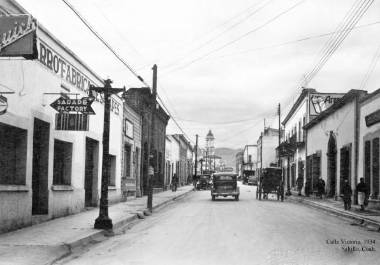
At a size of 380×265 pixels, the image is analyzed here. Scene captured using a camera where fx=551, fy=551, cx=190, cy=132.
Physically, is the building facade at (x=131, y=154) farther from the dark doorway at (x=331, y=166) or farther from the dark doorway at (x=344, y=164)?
the dark doorway at (x=331, y=166)

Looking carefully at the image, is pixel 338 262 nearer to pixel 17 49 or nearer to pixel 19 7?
pixel 17 49

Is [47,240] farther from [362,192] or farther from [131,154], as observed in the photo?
[131,154]

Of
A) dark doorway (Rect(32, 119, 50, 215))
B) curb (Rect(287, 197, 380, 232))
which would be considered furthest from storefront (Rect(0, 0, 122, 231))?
curb (Rect(287, 197, 380, 232))

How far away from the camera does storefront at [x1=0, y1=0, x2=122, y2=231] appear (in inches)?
506

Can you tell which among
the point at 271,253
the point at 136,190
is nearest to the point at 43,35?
the point at 271,253

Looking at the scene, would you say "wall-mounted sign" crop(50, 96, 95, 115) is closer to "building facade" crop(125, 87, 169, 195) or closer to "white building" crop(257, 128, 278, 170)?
"building facade" crop(125, 87, 169, 195)

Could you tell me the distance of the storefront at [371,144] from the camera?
79.7 ft

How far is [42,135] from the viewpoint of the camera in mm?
16109

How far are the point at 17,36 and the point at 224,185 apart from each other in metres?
24.9

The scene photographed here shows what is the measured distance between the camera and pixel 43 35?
49.1 ft

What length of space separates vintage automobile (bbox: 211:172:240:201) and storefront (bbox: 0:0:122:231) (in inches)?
491

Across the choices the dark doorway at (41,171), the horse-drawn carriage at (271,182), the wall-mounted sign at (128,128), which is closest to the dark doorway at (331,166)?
the horse-drawn carriage at (271,182)

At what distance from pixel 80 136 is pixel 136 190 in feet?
44.5

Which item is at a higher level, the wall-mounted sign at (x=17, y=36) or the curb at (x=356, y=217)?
the wall-mounted sign at (x=17, y=36)
